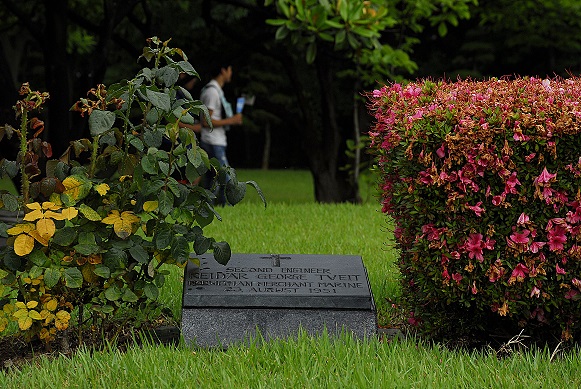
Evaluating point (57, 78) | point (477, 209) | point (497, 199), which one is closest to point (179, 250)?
point (477, 209)

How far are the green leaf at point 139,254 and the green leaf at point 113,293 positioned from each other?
0.20 meters

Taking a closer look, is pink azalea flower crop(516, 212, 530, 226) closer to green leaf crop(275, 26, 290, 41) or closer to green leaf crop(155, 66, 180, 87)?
green leaf crop(155, 66, 180, 87)

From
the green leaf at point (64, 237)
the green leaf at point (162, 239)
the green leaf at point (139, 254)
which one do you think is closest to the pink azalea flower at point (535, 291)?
the green leaf at point (162, 239)

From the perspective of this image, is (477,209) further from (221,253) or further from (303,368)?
(221,253)

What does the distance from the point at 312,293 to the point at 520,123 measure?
147cm

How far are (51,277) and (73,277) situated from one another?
0.12m

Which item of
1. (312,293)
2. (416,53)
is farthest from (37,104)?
(416,53)

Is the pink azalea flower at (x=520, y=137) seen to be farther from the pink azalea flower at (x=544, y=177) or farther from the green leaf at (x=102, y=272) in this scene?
the green leaf at (x=102, y=272)

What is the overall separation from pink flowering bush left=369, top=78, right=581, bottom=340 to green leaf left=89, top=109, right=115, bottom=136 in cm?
157

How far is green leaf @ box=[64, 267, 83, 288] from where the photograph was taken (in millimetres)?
4289

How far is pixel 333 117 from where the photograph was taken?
13859 millimetres

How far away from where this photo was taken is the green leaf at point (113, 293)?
4.42m

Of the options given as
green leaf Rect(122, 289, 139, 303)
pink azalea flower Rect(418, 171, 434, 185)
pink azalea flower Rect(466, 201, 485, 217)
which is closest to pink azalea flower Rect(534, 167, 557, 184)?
pink azalea flower Rect(466, 201, 485, 217)

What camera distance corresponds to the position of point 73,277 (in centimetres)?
431
